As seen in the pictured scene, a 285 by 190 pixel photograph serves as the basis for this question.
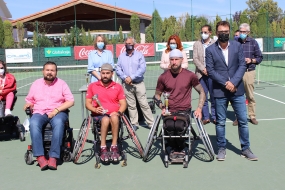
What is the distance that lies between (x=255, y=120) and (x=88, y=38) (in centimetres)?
1794

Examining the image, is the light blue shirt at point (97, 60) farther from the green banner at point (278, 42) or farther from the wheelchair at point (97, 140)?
the green banner at point (278, 42)

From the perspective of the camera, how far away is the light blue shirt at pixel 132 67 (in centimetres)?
686

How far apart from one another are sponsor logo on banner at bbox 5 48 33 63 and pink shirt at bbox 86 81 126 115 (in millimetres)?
16312

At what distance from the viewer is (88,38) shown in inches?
942

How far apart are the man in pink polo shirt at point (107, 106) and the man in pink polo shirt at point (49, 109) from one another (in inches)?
14.7

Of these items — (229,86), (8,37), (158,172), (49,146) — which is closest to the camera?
(158,172)

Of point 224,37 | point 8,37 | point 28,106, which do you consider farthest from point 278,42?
point 28,106

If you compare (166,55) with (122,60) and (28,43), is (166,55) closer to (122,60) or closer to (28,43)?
(122,60)

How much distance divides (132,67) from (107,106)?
1.63 m

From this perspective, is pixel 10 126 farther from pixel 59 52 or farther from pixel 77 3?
pixel 77 3

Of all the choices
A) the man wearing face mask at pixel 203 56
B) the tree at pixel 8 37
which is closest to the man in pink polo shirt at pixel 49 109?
the man wearing face mask at pixel 203 56

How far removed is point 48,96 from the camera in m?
5.51

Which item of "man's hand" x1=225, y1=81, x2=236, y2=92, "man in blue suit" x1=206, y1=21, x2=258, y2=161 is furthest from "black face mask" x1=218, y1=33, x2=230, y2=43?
"man's hand" x1=225, y1=81, x2=236, y2=92

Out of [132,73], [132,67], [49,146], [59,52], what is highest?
[59,52]
